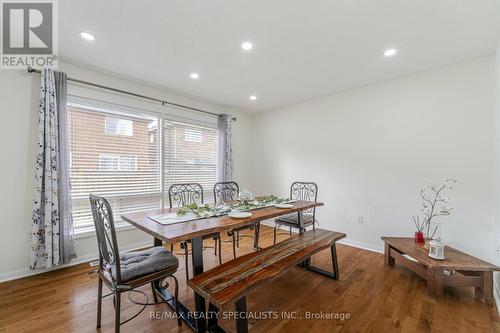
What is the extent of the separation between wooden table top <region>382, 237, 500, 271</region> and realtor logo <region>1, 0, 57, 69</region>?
4.11 m

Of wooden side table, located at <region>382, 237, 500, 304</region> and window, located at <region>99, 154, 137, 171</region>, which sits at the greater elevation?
window, located at <region>99, 154, 137, 171</region>

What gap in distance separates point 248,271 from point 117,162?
2.56 metres

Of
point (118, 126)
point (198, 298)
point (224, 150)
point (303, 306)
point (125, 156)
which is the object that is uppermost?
point (118, 126)

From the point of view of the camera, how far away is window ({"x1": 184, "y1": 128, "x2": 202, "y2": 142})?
12.8 ft

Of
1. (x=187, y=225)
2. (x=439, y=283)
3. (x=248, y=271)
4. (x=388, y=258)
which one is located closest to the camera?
(x=248, y=271)

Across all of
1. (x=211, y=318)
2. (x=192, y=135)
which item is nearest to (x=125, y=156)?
(x=192, y=135)

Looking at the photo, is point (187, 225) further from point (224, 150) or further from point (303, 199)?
point (224, 150)

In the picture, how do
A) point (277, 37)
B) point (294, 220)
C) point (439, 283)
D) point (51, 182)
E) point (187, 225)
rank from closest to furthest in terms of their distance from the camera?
1. point (187, 225)
2. point (439, 283)
3. point (277, 37)
4. point (51, 182)
5. point (294, 220)

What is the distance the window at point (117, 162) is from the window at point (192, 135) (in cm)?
101

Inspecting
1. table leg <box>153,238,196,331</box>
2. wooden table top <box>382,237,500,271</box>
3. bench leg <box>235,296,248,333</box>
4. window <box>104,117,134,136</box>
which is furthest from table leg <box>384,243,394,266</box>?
window <box>104,117,134,136</box>

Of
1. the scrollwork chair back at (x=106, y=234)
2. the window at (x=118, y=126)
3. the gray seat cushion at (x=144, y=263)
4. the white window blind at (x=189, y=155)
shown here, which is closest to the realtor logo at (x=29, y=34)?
the window at (x=118, y=126)

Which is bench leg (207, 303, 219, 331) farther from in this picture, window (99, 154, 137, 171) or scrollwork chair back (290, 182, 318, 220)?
window (99, 154, 137, 171)

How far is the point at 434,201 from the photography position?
2725 mm

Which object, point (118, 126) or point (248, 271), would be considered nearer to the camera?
point (248, 271)
